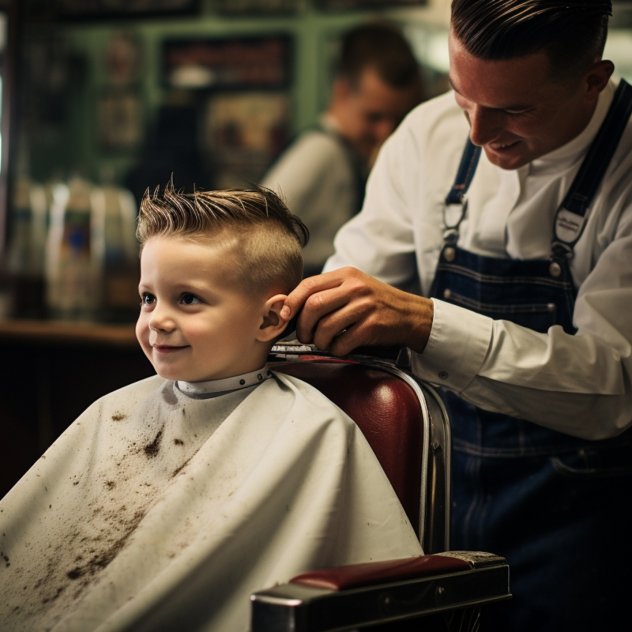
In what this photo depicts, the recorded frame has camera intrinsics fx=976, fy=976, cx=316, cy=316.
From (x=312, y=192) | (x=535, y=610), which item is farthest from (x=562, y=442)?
(x=312, y=192)

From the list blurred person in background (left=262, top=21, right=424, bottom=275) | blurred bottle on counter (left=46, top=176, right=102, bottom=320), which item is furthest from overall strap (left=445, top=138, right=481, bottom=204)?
blurred bottle on counter (left=46, top=176, right=102, bottom=320)

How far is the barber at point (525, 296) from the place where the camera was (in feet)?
5.72

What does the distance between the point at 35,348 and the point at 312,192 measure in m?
1.25

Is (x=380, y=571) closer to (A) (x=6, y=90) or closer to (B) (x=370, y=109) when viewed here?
(B) (x=370, y=109)

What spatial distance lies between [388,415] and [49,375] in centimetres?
242

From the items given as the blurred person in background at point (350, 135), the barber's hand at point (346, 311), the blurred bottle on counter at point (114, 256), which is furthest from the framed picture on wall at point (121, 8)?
the barber's hand at point (346, 311)

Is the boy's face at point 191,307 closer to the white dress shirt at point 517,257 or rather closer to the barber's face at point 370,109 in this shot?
the white dress shirt at point 517,257


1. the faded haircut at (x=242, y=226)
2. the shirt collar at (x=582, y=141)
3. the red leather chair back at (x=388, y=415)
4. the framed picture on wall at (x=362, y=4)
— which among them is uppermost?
the framed picture on wall at (x=362, y=4)

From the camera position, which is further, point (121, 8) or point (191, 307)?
point (121, 8)

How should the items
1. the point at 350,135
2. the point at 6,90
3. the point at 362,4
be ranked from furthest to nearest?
the point at 362,4
the point at 6,90
the point at 350,135

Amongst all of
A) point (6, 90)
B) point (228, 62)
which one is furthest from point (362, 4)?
point (6, 90)

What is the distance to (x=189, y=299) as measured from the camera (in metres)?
1.68

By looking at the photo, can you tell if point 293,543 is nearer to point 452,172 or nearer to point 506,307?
point 506,307

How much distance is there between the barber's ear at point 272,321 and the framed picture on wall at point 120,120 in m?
4.00
